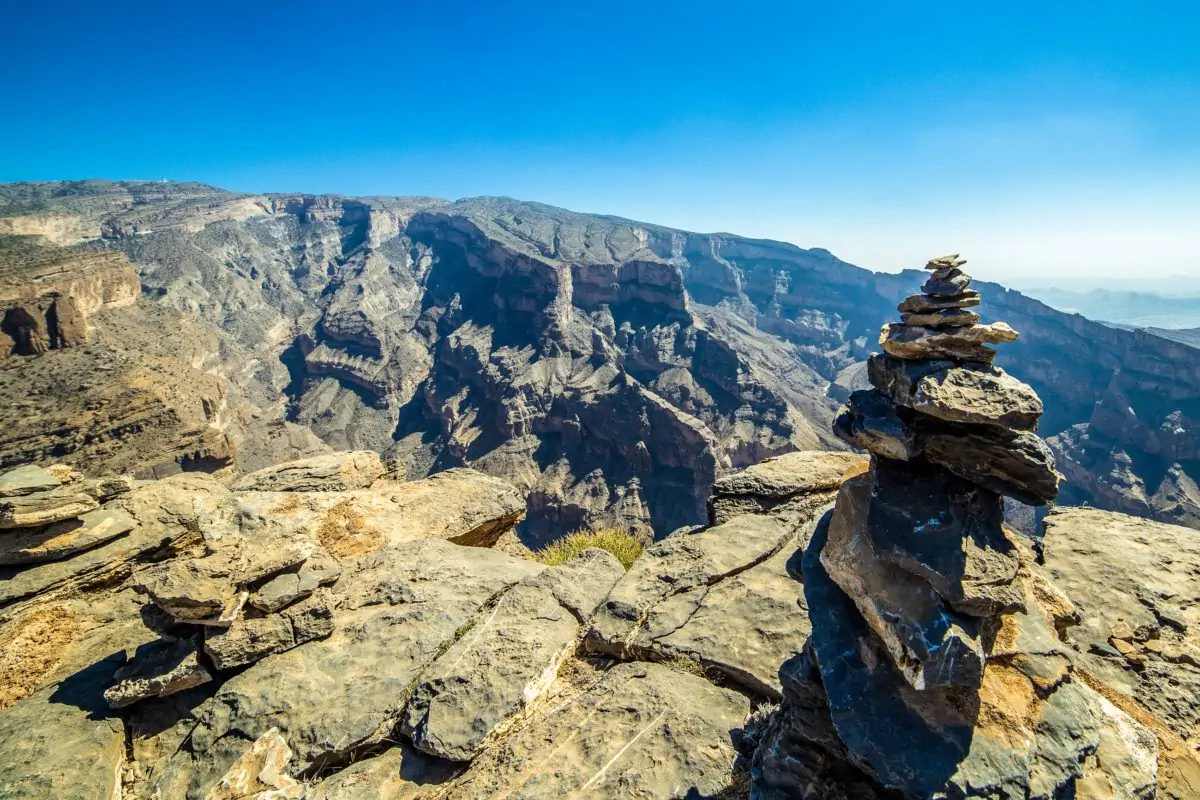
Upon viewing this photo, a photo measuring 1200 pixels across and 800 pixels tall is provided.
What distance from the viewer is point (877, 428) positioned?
17.0 feet

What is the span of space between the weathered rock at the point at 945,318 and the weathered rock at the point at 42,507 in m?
14.3

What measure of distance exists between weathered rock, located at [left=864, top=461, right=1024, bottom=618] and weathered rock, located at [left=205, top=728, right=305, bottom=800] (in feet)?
23.1

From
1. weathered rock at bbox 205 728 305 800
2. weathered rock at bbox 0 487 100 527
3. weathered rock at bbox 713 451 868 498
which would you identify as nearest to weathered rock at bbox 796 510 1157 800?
weathered rock at bbox 205 728 305 800

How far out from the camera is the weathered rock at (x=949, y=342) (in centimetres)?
488

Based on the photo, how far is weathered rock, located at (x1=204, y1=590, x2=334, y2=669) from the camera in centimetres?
698

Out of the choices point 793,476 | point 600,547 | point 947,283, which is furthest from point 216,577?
point 793,476

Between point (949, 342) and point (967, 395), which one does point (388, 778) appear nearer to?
point (967, 395)

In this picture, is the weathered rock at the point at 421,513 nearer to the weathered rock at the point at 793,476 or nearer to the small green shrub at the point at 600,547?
the small green shrub at the point at 600,547

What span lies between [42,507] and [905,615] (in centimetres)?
1379

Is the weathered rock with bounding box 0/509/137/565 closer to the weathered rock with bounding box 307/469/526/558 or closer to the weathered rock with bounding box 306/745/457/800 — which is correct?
the weathered rock with bounding box 307/469/526/558

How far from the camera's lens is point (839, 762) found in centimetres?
473

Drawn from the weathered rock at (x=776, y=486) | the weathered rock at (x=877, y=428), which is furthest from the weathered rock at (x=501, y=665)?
the weathered rock at (x=877, y=428)

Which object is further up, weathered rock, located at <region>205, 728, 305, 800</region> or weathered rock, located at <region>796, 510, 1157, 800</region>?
weathered rock, located at <region>796, 510, 1157, 800</region>

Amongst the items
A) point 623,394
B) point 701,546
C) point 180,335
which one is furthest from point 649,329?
point 701,546
